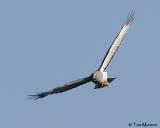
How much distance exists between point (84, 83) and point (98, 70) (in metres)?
1.34

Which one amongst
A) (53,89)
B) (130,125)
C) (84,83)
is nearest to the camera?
(84,83)

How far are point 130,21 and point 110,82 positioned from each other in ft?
33.7

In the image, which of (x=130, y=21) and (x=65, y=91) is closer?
(x=65, y=91)

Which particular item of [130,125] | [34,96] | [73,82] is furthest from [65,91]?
[130,125]

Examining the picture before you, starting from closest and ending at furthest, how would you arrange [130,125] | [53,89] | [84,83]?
[84,83] → [53,89] → [130,125]

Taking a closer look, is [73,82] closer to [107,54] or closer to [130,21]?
[107,54]

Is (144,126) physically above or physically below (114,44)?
below

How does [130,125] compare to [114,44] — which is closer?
[114,44]

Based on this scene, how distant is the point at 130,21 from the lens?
54.8 meters

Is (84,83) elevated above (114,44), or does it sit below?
below

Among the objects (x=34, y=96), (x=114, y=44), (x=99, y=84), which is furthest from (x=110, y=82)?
(x=34, y=96)

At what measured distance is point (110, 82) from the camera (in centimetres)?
4569

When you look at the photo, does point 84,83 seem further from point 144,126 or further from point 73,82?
point 144,126

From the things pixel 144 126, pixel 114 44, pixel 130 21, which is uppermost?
pixel 130 21
